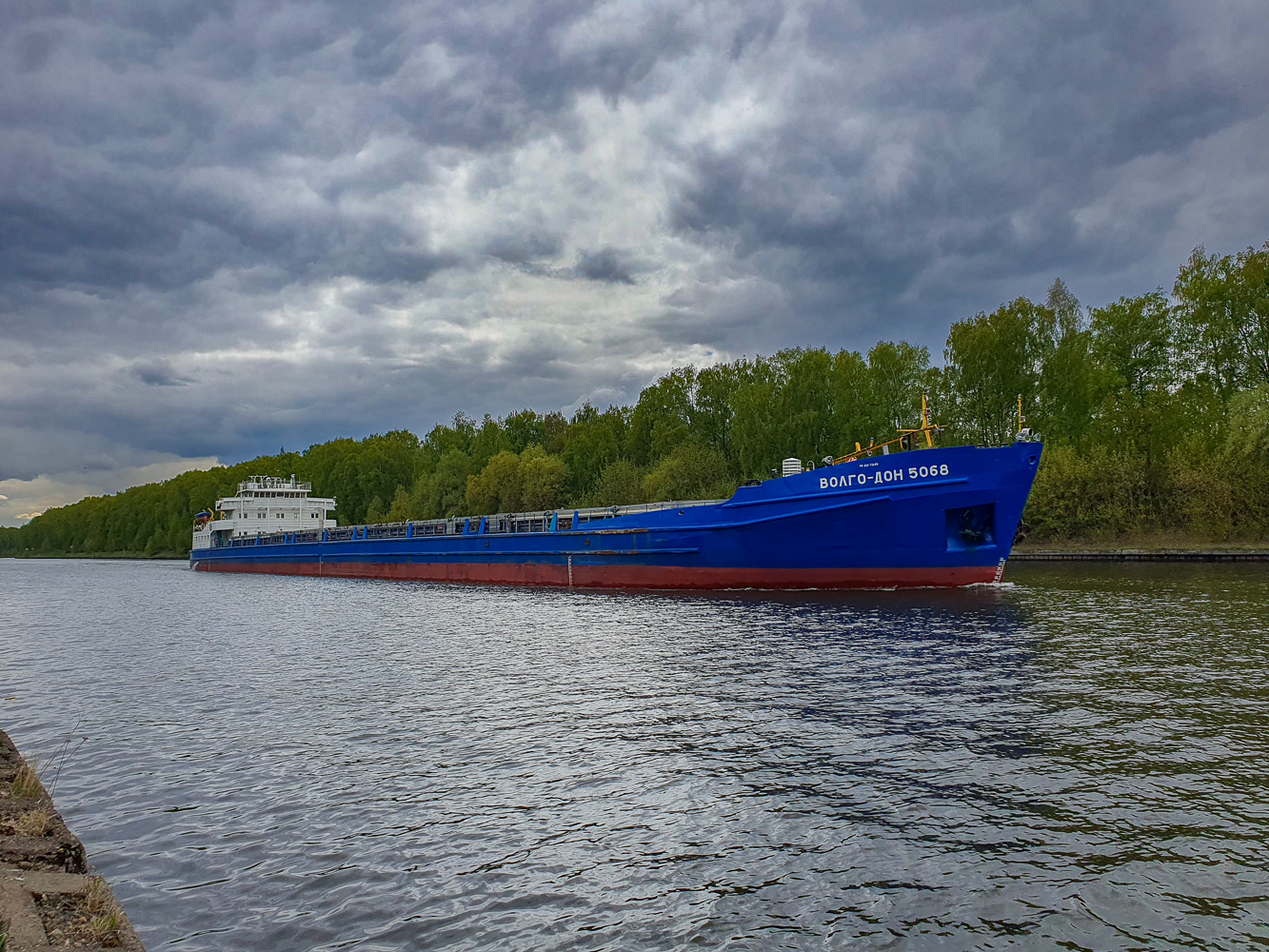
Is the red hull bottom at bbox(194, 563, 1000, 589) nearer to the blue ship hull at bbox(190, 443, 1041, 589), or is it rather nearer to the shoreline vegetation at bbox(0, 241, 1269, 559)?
the blue ship hull at bbox(190, 443, 1041, 589)

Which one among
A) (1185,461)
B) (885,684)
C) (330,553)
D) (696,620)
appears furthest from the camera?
(330,553)

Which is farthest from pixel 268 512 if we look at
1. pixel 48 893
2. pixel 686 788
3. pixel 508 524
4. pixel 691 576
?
pixel 48 893

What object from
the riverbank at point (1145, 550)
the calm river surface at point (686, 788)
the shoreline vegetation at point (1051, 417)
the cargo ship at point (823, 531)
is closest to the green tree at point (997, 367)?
the shoreline vegetation at point (1051, 417)

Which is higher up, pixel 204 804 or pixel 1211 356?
pixel 1211 356

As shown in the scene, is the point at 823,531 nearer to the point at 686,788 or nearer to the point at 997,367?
the point at 686,788

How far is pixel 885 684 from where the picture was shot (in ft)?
40.0

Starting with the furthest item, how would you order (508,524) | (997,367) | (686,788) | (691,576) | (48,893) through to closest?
(997,367), (508,524), (691,576), (686,788), (48,893)

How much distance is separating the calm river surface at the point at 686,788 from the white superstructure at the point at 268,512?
5141cm

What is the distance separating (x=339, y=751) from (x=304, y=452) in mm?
157473

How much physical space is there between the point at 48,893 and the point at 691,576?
77.9 ft

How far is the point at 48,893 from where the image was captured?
486 cm

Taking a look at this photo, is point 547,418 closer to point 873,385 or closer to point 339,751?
point 873,385

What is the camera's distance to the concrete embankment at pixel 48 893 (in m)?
4.27

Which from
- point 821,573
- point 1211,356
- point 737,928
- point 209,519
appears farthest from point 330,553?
point 1211,356
